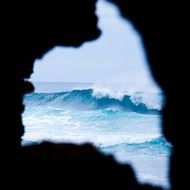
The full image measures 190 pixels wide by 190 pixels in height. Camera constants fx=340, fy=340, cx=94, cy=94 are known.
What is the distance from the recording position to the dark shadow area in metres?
5.86

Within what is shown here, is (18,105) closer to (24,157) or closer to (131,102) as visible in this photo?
(24,157)

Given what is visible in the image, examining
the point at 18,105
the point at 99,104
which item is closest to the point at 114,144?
the point at 99,104

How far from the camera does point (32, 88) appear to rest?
865 centimetres

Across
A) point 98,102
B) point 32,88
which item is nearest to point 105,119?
point 98,102

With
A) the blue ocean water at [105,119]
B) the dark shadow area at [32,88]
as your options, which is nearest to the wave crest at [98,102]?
the blue ocean water at [105,119]

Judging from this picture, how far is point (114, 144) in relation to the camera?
3519 cm

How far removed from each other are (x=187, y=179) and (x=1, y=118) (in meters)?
4.00

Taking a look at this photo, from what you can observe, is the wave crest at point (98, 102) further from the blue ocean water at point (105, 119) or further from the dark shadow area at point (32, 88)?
the dark shadow area at point (32, 88)

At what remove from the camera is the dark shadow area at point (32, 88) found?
5859mm

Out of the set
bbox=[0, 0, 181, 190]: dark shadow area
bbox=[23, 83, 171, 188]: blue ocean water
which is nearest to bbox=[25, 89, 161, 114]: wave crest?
bbox=[23, 83, 171, 188]: blue ocean water

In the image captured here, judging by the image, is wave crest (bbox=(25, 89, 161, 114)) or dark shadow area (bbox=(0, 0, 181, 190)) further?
wave crest (bbox=(25, 89, 161, 114))

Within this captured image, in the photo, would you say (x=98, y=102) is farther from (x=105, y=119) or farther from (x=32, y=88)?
(x=32, y=88)

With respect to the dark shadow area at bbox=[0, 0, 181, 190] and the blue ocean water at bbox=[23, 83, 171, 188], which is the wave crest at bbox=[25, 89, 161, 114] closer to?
the blue ocean water at bbox=[23, 83, 171, 188]

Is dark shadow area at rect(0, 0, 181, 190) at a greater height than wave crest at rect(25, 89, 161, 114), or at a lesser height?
greater
